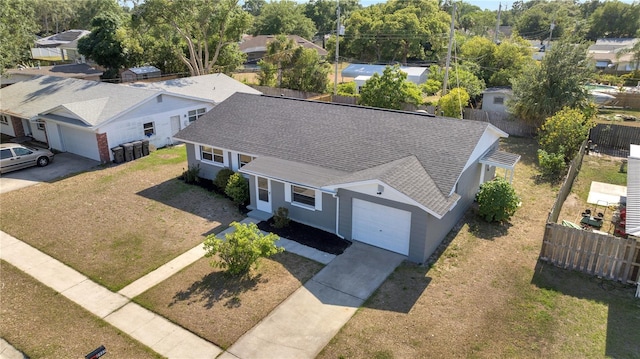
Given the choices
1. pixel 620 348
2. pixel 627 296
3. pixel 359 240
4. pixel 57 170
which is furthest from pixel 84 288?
pixel 627 296

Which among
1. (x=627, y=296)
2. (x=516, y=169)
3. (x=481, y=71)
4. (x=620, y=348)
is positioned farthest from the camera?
(x=481, y=71)

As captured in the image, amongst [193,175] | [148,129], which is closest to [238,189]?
[193,175]

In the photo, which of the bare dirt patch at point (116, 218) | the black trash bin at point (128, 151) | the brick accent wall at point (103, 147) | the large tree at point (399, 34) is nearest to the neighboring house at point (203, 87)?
the black trash bin at point (128, 151)

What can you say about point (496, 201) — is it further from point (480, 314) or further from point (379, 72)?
point (379, 72)

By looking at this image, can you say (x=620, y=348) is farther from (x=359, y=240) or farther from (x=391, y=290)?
(x=359, y=240)

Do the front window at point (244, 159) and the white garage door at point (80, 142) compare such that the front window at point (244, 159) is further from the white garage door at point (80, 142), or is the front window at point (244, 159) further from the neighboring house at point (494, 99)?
the neighboring house at point (494, 99)

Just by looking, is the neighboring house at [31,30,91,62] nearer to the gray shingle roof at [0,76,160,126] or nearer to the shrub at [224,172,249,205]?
the gray shingle roof at [0,76,160,126]
